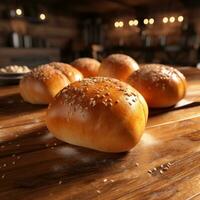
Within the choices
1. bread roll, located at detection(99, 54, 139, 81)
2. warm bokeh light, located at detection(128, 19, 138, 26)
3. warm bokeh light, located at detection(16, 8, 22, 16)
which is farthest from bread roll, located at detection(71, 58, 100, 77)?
warm bokeh light, located at detection(128, 19, 138, 26)

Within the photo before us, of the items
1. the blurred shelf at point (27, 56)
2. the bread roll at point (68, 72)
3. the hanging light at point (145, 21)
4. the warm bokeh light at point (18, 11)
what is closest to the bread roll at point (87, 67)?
the bread roll at point (68, 72)

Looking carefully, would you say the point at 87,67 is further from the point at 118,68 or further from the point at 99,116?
the point at 99,116

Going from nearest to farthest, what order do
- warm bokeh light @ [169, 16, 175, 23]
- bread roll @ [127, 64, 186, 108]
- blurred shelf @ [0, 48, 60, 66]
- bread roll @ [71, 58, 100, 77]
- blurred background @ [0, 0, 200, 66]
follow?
bread roll @ [127, 64, 186, 108]
bread roll @ [71, 58, 100, 77]
blurred shelf @ [0, 48, 60, 66]
blurred background @ [0, 0, 200, 66]
warm bokeh light @ [169, 16, 175, 23]

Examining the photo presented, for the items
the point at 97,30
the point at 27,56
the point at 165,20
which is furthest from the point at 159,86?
the point at 97,30

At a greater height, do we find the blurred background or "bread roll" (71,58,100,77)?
the blurred background

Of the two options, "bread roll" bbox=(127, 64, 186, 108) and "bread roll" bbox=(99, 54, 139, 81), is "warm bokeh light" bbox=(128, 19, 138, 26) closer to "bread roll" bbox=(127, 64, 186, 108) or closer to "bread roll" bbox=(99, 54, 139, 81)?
"bread roll" bbox=(99, 54, 139, 81)

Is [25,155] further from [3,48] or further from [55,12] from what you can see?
[55,12]

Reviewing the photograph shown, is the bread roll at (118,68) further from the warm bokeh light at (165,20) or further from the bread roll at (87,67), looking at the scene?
the warm bokeh light at (165,20)
